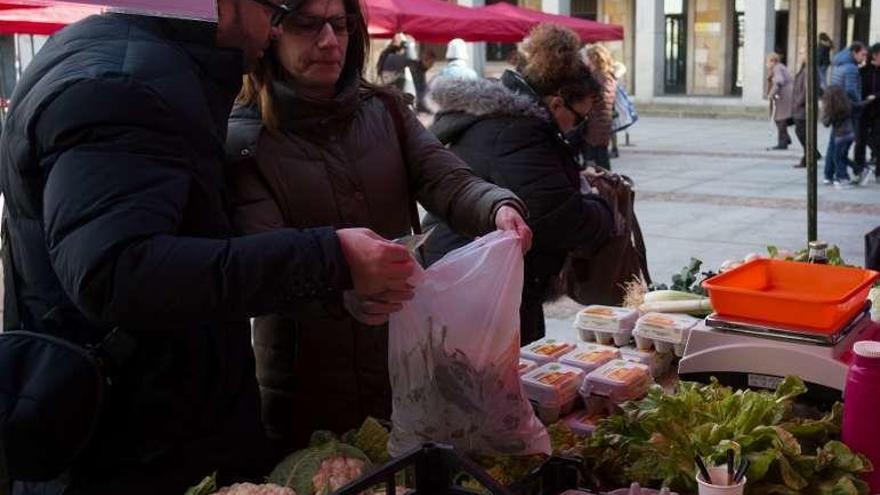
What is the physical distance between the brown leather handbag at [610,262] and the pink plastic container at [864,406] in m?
2.09

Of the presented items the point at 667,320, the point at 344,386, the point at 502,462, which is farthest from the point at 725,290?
the point at 344,386

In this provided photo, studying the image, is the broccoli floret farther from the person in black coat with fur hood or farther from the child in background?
the child in background

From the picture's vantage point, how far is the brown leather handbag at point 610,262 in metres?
3.99

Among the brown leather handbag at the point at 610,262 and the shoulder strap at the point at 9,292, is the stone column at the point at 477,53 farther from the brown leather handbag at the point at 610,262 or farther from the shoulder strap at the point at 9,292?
the shoulder strap at the point at 9,292

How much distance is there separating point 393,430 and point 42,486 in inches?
27.5

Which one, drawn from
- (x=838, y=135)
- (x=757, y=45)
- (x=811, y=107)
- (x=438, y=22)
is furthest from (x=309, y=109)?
(x=757, y=45)

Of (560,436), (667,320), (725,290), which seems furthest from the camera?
(667,320)

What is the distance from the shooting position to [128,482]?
183cm

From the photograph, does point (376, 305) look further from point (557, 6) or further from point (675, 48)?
point (675, 48)

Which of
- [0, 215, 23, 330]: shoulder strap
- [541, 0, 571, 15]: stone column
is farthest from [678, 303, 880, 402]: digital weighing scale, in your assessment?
[541, 0, 571, 15]: stone column

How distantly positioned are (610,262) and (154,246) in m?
2.74

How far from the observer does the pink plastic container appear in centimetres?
177

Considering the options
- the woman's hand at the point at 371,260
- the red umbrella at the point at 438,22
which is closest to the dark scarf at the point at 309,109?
the woman's hand at the point at 371,260

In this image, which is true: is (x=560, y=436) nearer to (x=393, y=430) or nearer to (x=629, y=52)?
(x=393, y=430)
